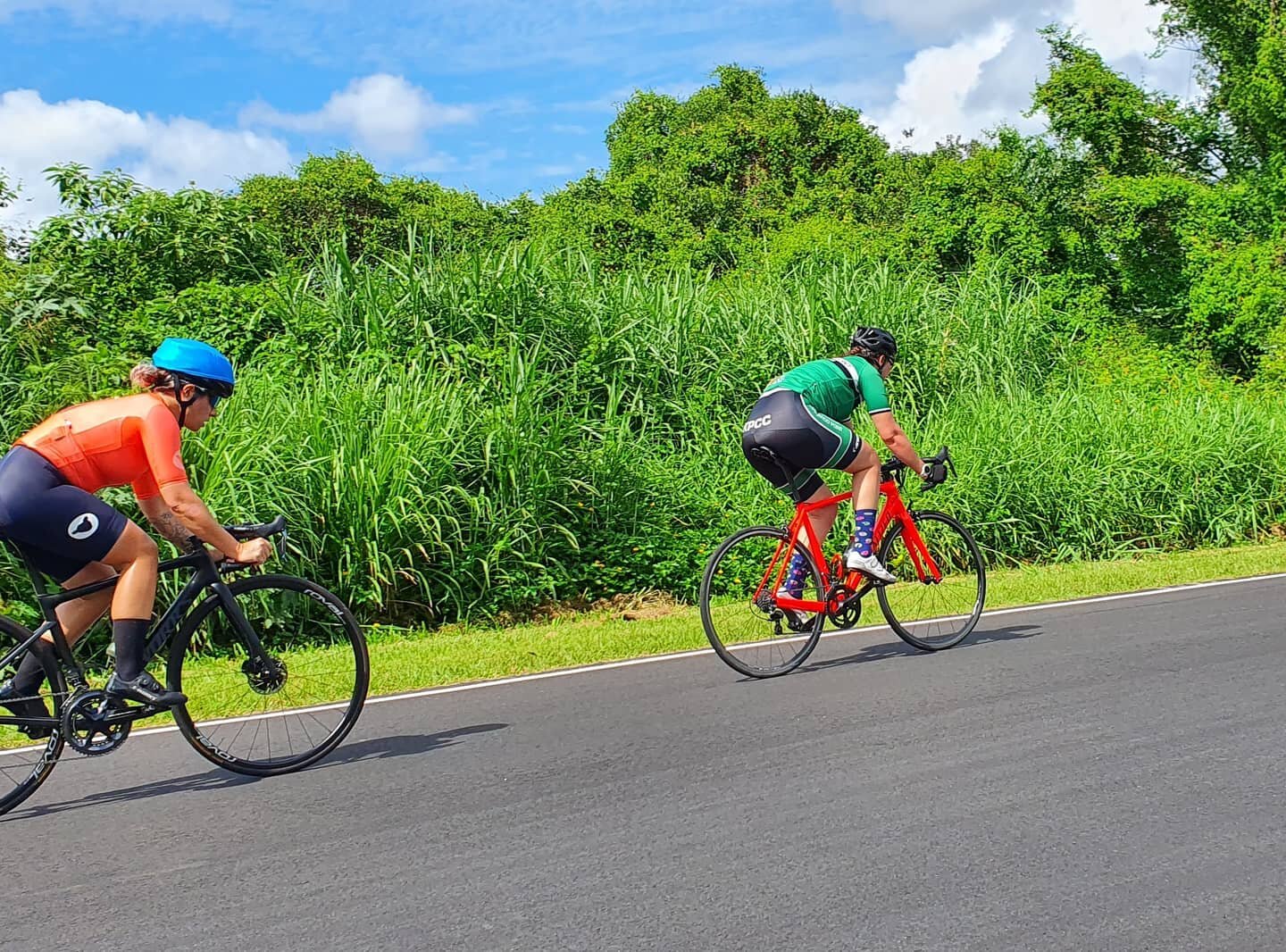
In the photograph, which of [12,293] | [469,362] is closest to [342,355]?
[469,362]

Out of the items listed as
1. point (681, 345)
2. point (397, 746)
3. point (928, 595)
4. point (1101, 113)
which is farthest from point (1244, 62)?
point (397, 746)

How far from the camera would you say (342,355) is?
13.6m

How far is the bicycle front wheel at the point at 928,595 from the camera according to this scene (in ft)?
28.5

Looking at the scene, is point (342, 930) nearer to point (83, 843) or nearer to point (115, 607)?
point (83, 843)

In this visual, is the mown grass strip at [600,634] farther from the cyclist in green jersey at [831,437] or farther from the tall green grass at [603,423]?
the cyclist in green jersey at [831,437]

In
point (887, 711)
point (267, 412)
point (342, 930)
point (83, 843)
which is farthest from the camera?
point (267, 412)

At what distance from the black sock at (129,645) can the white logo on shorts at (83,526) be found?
16.1 inches

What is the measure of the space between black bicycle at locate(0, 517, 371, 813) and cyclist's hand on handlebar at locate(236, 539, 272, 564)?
62mm

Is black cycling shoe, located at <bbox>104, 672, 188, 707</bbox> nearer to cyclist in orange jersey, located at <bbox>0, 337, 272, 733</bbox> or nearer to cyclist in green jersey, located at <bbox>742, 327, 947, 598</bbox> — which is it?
cyclist in orange jersey, located at <bbox>0, 337, 272, 733</bbox>

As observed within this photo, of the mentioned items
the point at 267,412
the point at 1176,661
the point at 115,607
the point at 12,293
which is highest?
the point at 12,293

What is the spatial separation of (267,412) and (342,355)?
2.44 metres

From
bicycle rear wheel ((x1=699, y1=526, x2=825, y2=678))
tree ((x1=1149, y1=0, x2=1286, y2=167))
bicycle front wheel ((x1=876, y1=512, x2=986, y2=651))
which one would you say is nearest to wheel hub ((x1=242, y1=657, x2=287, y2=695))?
bicycle rear wheel ((x1=699, y1=526, x2=825, y2=678))

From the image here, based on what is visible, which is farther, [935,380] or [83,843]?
[935,380]

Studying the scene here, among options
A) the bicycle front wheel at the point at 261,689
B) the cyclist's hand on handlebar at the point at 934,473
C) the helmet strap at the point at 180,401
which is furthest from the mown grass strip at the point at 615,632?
the helmet strap at the point at 180,401
